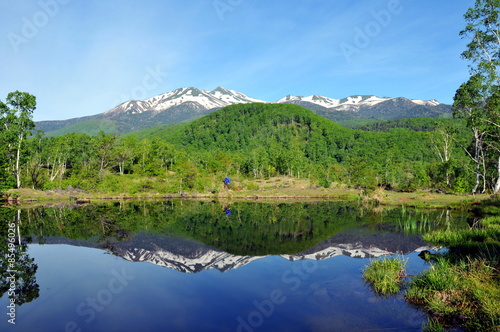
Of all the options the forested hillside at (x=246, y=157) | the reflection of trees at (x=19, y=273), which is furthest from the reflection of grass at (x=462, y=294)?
the forested hillside at (x=246, y=157)

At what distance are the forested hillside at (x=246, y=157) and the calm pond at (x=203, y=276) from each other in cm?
3297

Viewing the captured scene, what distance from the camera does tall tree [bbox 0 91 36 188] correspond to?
4625cm

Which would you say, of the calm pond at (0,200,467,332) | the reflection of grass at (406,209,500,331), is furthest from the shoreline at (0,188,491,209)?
the reflection of grass at (406,209,500,331)

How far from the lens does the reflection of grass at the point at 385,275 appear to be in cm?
1101

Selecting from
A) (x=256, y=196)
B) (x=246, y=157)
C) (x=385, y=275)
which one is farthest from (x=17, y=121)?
(x=246, y=157)

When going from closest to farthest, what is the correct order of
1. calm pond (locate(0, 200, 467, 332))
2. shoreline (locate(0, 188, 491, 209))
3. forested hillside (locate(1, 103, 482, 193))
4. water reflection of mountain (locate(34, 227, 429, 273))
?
calm pond (locate(0, 200, 467, 332)), water reflection of mountain (locate(34, 227, 429, 273)), shoreline (locate(0, 188, 491, 209)), forested hillside (locate(1, 103, 482, 193))

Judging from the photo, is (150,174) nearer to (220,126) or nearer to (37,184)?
(37,184)

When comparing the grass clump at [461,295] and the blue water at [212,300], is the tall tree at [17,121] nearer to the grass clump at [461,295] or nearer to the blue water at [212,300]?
the blue water at [212,300]

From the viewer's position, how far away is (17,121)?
155 feet

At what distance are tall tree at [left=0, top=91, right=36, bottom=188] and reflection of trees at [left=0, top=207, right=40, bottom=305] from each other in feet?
109

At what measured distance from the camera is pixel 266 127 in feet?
562

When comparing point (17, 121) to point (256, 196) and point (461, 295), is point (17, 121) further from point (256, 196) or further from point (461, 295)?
point (461, 295)

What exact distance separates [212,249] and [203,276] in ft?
15.4

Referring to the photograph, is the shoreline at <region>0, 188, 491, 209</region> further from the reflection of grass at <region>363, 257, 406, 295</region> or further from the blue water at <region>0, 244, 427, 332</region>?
the blue water at <region>0, 244, 427, 332</region>
